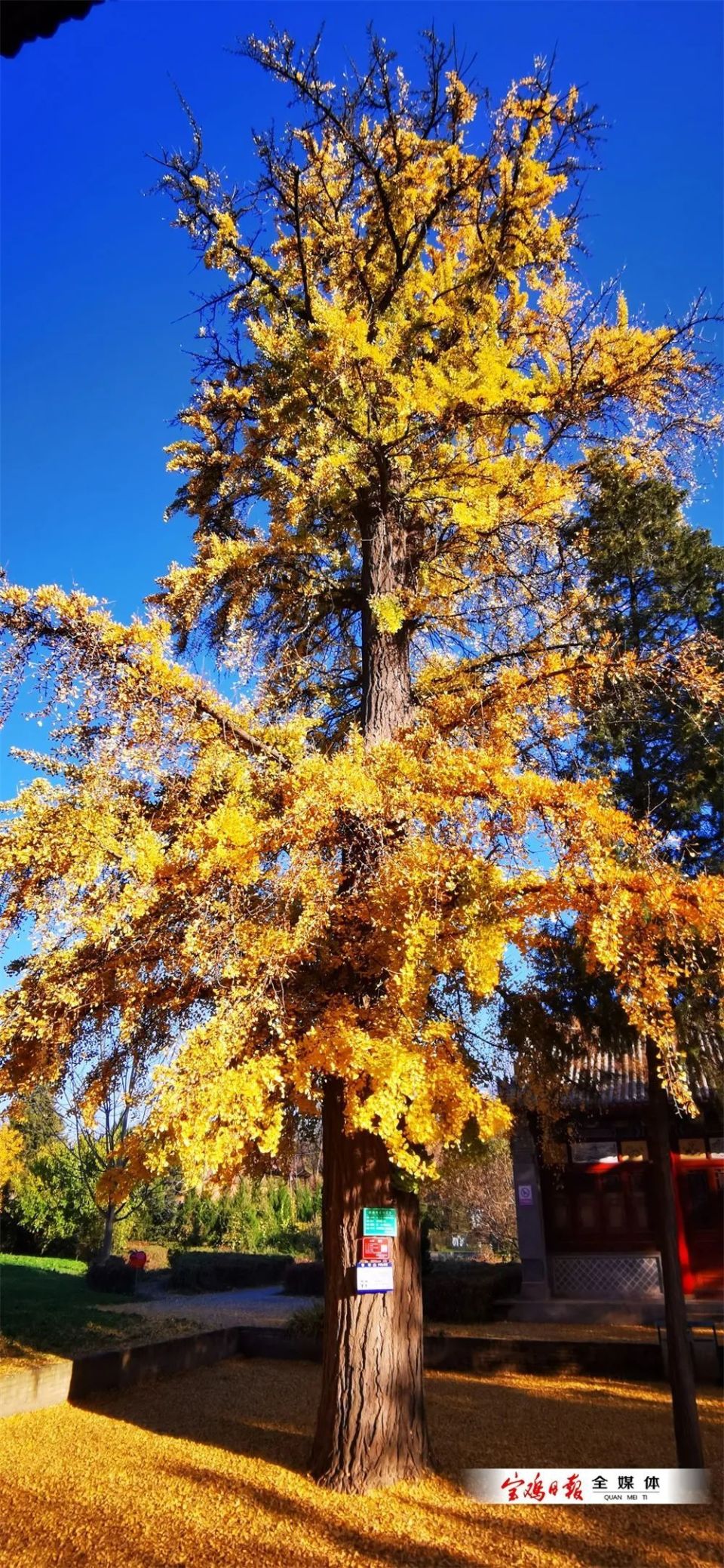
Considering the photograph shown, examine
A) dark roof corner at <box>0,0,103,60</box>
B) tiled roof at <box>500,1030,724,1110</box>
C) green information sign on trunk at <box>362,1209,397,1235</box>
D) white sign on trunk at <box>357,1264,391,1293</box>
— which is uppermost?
dark roof corner at <box>0,0,103,60</box>

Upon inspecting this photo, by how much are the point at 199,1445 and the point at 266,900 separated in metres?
5.04

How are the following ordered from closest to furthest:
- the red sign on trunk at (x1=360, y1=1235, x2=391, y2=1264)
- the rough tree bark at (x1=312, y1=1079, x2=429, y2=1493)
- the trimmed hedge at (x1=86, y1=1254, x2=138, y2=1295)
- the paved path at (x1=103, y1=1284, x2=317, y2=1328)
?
the rough tree bark at (x1=312, y1=1079, x2=429, y2=1493)
the red sign on trunk at (x1=360, y1=1235, x2=391, y2=1264)
the paved path at (x1=103, y1=1284, x2=317, y2=1328)
the trimmed hedge at (x1=86, y1=1254, x2=138, y2=1295)

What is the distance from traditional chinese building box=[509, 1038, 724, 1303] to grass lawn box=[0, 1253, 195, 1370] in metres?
6.63

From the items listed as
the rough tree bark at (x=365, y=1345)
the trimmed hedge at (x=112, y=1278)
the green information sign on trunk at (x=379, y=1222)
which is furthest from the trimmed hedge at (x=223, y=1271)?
the green information sign on trunk at (x=379, y=1222)

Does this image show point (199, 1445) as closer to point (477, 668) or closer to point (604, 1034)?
point (604, 1034)

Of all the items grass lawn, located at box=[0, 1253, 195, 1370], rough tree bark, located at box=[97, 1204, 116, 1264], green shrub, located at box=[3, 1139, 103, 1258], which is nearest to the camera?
grass lawn, located at box=[0, 1253, 195, 1370]

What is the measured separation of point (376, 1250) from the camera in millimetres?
6895

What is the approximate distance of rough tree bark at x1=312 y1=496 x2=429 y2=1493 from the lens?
6.57 meters

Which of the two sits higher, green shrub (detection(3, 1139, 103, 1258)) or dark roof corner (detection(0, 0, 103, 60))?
dark roof corner (detection(0, 0, 103, 60))

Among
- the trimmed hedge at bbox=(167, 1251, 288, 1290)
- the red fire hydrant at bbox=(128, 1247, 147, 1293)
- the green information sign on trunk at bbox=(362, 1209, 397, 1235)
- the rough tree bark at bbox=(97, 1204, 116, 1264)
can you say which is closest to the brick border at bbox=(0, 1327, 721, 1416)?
the green information sign on trunk at bbox=(362, 1209, 397, 1235)

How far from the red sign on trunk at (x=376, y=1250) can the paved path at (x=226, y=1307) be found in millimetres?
7948

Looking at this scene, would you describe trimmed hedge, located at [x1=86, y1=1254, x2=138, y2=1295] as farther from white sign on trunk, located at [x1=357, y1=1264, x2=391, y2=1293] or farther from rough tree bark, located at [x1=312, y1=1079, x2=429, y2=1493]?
white sign on trunk, located at [x1=357, y1=1264, x2=391, y2=1293]

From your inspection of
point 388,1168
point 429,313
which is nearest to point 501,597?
point 429,313

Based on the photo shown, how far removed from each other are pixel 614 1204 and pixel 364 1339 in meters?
11.2
